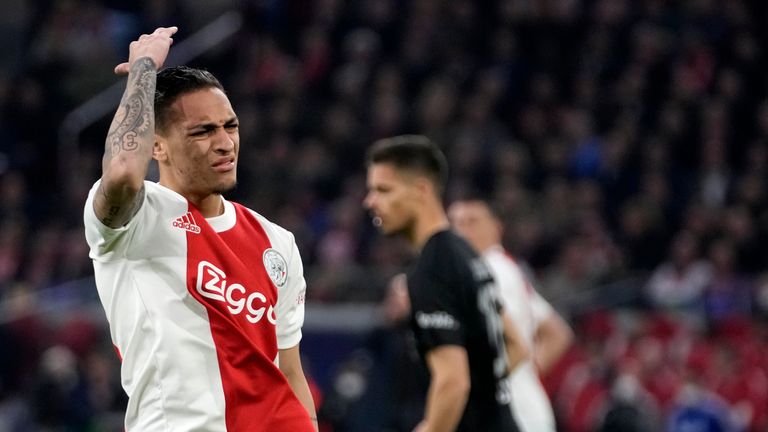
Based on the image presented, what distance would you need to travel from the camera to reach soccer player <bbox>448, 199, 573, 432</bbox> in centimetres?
746

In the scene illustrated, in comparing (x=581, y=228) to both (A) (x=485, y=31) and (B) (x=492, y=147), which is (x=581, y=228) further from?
(A) (x=485, y=31)

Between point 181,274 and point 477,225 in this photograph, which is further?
point 477,225

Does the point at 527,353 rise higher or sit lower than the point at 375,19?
lower

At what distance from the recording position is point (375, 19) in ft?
55.1

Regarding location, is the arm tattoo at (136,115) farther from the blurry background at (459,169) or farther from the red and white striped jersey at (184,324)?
the blurry background at (459,169)

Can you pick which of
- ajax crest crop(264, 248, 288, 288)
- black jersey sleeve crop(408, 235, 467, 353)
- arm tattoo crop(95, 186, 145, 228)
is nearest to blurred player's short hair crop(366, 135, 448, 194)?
black jersey sleeve crop(408, 235, 467, 353)

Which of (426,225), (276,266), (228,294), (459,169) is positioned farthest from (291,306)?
(459,169)

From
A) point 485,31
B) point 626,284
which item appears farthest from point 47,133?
point 626,284

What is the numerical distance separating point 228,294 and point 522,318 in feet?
13.9

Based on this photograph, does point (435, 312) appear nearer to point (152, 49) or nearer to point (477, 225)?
point (152, 49)

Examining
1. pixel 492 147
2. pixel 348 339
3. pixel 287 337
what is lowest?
pixel 348 339

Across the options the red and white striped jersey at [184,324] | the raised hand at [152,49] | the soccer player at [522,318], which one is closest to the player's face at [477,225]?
the soccer player at [522,318]

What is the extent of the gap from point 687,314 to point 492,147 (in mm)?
3563

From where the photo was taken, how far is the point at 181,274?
12.2 ft
